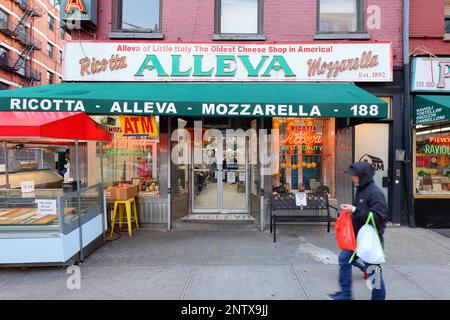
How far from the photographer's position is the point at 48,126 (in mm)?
4270

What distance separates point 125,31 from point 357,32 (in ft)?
18.6

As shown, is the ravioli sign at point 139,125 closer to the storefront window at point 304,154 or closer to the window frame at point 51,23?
the storefront window at point 304,154

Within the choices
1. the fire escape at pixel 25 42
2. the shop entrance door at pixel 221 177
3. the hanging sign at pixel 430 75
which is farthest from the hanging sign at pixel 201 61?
the fire escape at pixel 25 42

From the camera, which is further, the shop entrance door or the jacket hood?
the shop entrance door

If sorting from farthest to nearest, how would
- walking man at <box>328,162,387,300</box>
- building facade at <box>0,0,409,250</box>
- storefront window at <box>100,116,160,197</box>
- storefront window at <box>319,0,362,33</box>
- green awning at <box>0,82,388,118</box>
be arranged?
1. storefront window at <box>319,0,362,33</box>
2. storefront window at <box>100,116,160,197</box>
3. building facade at <box>0,0,409,250</box>
4. green awning at <box>0,82,388,118</box>
5. walking man at <box>328,162,387,300</box>

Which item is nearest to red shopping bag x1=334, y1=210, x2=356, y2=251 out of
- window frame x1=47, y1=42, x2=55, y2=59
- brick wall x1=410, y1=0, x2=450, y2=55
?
brick wall x1=410, y1=0, x2=450, y2=55

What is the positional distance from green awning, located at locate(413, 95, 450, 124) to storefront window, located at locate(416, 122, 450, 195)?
20.5 inches

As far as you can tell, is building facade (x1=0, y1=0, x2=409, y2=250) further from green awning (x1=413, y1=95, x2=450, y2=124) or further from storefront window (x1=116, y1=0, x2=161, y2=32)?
green awning (x1=413, y1=95, x2=450, y2=124)

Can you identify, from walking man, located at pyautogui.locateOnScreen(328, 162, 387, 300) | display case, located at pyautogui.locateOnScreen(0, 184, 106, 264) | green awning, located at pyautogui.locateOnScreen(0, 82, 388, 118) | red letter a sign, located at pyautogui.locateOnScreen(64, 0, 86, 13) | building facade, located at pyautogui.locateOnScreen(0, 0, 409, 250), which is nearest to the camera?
walking man, located at pyautogui.locateOnScreen(328, 162, 387, 300)

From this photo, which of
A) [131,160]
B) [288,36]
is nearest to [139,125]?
[131,160]

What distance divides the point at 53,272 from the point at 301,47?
6.71 m

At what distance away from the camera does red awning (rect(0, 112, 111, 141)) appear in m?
4.16

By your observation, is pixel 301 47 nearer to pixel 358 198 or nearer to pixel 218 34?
pixel 218 34

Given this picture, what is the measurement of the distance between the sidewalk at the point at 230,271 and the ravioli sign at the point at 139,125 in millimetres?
2467
